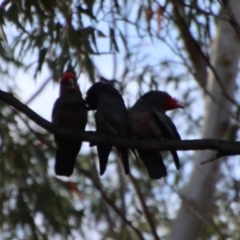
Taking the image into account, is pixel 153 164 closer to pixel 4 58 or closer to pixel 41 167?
pixel 41 167

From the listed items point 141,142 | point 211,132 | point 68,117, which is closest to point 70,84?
point 68,117

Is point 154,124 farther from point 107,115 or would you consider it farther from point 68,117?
point 68,117

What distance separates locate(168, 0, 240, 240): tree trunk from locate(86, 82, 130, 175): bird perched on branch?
4.95ft

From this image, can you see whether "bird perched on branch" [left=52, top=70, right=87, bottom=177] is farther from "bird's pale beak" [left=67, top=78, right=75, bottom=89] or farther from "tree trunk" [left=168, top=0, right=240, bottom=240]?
"tree trunk" [left=168, top=0, right=240, bottom=240]

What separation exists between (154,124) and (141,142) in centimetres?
65

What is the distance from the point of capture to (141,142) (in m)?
3.56

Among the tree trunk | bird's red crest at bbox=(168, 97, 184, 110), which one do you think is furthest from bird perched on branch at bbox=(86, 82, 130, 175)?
the tree trunk

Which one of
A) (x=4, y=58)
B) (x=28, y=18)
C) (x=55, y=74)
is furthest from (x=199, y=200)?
(x=4, y=58)

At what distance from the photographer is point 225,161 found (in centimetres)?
642

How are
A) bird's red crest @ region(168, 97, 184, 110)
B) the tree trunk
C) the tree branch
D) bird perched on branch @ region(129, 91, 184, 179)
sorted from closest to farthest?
1. the tree branch
2. bird perched on branch @ region(129, 91, 184, 179)
3. bird's red crest @ region(168, 97, 184, 110)
4. the tree trunk

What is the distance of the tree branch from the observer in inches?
137

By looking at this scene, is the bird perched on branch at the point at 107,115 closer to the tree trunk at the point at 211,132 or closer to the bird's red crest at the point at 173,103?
the bird's red crest at the point at 173,103

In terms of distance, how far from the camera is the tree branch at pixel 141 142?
11.4ft

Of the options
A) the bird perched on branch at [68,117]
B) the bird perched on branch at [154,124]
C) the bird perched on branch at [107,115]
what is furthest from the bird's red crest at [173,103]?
the bird perched on branch at [68,117]
